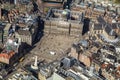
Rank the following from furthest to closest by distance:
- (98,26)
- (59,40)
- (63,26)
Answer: (98,26) → (63,26) → (59,40)

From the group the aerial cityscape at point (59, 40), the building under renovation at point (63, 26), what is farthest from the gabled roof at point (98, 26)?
the building under renovation at point (63, 26)

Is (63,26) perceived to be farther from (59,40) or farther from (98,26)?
(98,26)

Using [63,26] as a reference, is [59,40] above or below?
below

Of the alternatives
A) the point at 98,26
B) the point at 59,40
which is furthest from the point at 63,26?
the point at 98,26

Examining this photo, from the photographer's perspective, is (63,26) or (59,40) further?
(63,26)

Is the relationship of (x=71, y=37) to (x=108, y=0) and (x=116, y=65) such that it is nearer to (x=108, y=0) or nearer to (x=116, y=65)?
(x=116, y=65)

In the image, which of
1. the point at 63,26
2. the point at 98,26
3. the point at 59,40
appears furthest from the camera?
the point at 98,26

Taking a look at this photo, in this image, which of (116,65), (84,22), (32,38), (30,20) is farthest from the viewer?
(84,22)

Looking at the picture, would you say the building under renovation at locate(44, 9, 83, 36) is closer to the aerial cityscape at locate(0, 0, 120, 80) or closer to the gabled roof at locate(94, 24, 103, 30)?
the aerial cityscape at locate(0, 0, 120, 80)

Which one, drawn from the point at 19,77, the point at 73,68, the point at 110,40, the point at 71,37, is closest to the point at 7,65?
the point at 19,77
